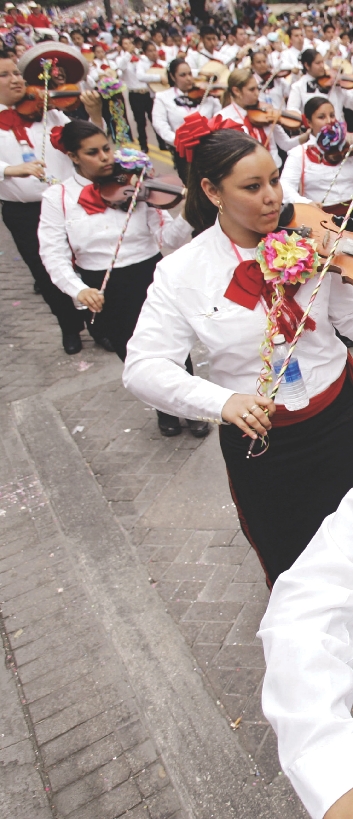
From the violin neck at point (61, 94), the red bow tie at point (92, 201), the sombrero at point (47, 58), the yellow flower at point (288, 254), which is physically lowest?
the red bow tie at point (92, 201)

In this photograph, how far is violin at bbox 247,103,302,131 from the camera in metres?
5.95

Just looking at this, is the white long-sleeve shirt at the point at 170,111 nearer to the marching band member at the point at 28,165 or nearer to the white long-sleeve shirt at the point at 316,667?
the marching band member at the point at 28,165

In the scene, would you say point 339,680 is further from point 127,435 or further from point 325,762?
point 127,435

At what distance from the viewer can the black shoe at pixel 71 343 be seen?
19.4 ft

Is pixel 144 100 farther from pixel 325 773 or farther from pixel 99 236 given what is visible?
pixel 325 773

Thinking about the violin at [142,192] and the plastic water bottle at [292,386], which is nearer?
the plastic water bottle at [292,386]

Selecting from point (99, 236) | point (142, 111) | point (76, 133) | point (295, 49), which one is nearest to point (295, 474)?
point (99, 236)

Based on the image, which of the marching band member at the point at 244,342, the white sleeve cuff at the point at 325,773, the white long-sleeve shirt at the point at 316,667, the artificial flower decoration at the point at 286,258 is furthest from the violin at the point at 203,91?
the white sleeve cuff at the point at 325,773

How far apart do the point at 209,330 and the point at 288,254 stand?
1.21 feet

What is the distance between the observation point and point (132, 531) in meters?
3.71

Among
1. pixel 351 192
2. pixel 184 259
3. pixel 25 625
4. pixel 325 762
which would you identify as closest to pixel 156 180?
pixel 351 192

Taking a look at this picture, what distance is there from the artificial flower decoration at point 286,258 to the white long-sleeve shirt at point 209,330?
0.10m

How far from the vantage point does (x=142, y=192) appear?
404cm

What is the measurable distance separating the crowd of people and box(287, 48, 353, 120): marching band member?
143 centimetres
